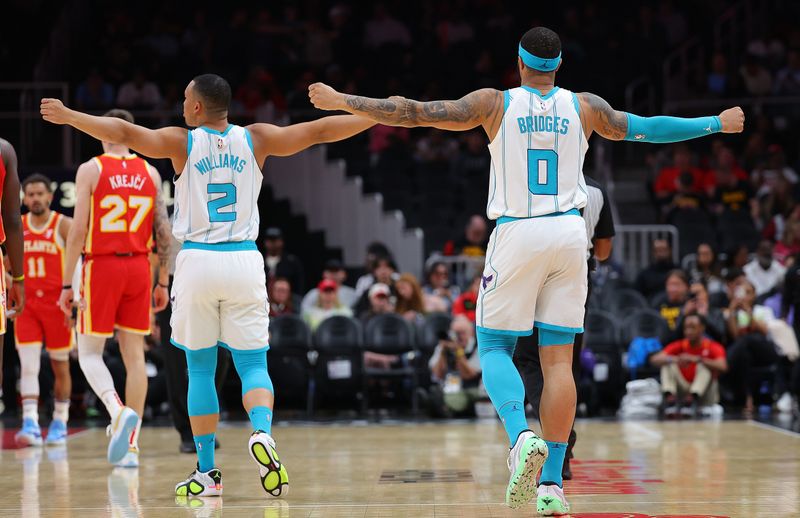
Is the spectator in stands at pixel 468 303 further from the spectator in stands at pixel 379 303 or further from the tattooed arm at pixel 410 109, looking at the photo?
the tattooed arm at pixel 410 109

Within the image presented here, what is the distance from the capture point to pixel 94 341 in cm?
792

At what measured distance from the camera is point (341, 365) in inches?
504

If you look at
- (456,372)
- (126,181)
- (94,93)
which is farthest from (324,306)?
(94,93)

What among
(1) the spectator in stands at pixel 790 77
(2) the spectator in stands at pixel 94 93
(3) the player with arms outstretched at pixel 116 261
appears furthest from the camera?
(1) the spectator in stands at pixel 790 77

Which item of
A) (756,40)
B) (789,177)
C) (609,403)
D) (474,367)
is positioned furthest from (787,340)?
(756,40)

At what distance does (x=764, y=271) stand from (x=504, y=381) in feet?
33.2

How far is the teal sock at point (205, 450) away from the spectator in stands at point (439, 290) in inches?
304

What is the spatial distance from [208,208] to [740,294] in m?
8.54

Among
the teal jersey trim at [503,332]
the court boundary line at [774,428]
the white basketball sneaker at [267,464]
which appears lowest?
the court boundary line at [774,428]

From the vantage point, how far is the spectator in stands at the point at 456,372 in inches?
469

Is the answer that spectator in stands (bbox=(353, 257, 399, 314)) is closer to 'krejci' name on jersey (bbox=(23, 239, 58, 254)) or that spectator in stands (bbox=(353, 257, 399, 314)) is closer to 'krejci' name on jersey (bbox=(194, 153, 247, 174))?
'krejci' name on jersey (bbox=(23, 239, 58, 254))

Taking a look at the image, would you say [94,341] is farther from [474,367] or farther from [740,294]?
[740,294]

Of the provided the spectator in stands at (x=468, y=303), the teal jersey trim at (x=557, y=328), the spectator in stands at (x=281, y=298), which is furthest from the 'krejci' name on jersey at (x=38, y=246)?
the teal jersey trim at (x=557, y=328)

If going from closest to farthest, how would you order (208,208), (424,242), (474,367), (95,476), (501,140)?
(501,140) < (208,208) < (95,476) < (474,367) < (424,242)
